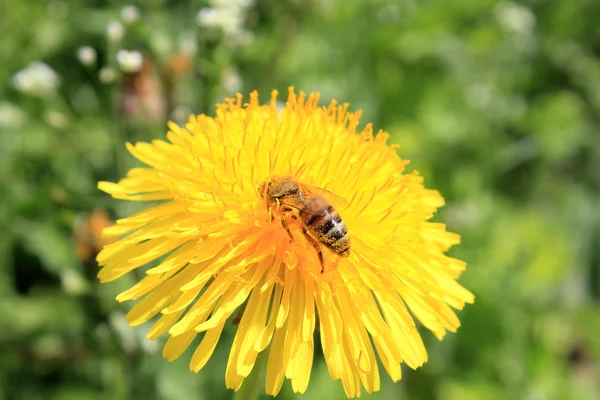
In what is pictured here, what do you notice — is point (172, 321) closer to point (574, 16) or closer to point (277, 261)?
point (277, 261)

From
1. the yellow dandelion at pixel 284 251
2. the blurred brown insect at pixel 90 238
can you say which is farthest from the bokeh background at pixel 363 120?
the yellow dandelion at pixel 284 251

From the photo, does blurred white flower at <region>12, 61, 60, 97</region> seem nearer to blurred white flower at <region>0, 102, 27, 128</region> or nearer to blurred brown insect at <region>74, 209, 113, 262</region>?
blurred white flower at <region>0, 102, 27, 128</region>

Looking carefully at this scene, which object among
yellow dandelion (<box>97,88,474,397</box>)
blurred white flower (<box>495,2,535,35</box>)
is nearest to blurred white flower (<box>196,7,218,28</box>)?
yellow dandelion (<box>97,88,474,397</box>)

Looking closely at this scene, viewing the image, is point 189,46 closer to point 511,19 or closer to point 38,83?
point 38,83

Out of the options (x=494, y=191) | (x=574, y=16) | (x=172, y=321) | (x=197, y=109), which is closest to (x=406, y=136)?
(x=494, y=191)

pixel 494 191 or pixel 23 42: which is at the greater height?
pixel 494 191

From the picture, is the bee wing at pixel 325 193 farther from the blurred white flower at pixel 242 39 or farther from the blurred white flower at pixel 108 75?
the blurred white flower at pixel 242 39

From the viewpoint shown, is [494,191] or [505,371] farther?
[494,191]
